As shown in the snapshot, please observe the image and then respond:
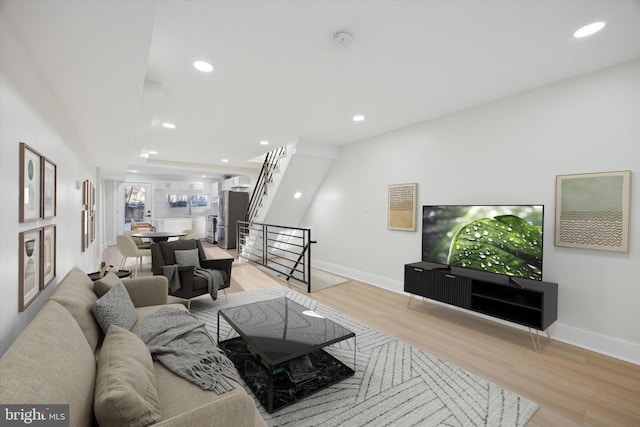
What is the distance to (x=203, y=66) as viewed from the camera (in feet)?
8.34

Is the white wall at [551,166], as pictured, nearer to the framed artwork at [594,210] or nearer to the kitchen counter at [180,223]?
the framed artwork at [594,210]

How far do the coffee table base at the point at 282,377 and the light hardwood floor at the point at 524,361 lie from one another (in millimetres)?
967

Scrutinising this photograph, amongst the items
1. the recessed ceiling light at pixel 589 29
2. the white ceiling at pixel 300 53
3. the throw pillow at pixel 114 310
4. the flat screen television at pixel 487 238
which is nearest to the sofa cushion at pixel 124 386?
the throw pillow at pixel 114 310

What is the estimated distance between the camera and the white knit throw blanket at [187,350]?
1.46 meters

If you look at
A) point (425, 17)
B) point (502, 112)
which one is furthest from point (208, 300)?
point (502, 112)

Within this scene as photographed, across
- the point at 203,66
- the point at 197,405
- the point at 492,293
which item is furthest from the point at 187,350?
the point at 492,293

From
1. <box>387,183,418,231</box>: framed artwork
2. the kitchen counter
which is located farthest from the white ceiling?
the kitchen counter

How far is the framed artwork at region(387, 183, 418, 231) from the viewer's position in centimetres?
426

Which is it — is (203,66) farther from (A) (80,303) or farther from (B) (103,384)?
(B) (103,384)

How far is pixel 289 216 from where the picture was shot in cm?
663

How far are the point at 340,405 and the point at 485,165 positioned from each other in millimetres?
3115

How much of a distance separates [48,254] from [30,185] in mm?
667

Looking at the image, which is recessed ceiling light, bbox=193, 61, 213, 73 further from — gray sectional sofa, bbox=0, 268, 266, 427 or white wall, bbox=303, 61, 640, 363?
white wall, bbox=303, 61, 640, 363

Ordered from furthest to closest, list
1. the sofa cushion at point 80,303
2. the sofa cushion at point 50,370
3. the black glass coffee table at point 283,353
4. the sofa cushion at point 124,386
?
the black glass coffee table at point 283,353 < the sofa cushion at point 80,303 < the sofa cushion at point 124,386 < the sofa cushion at point 50,370
